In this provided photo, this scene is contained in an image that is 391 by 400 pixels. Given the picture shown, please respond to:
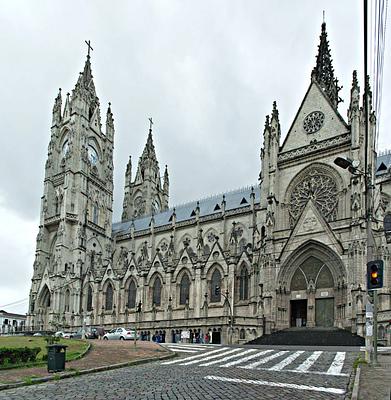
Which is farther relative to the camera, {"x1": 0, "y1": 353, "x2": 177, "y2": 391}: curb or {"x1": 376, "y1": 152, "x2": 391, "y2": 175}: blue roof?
{"x1": 376, "y1": 152, "x2": 391, "y2": 175}: blue roof

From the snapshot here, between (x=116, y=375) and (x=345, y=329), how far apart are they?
2716cm

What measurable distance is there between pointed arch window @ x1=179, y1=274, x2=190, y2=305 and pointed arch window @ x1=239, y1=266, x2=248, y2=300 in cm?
805

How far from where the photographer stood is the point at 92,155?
7869 cm

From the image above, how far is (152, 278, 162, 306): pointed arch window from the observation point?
6072 centimetres

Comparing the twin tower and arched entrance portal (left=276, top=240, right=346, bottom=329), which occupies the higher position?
the twin tower

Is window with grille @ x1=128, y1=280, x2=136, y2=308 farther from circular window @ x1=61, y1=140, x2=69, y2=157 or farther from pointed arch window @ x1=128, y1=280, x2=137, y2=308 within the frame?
circular window @ x1=61, y1=140, x2=69, y2=157

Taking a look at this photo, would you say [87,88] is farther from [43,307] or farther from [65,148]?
[43,307]

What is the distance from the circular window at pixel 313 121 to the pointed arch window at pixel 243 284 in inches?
603

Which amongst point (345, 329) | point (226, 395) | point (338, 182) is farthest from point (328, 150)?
point (226, 395)

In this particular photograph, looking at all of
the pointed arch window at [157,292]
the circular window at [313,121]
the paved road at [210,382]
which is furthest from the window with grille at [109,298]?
the paved road at [210,382]

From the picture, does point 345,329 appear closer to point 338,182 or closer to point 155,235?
point 338,182

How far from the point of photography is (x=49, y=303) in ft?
230

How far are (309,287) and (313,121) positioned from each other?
1678 centimetres

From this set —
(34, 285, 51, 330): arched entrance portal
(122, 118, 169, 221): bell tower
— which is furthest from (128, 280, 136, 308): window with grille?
(122, 118, 169, 221): bell tower
